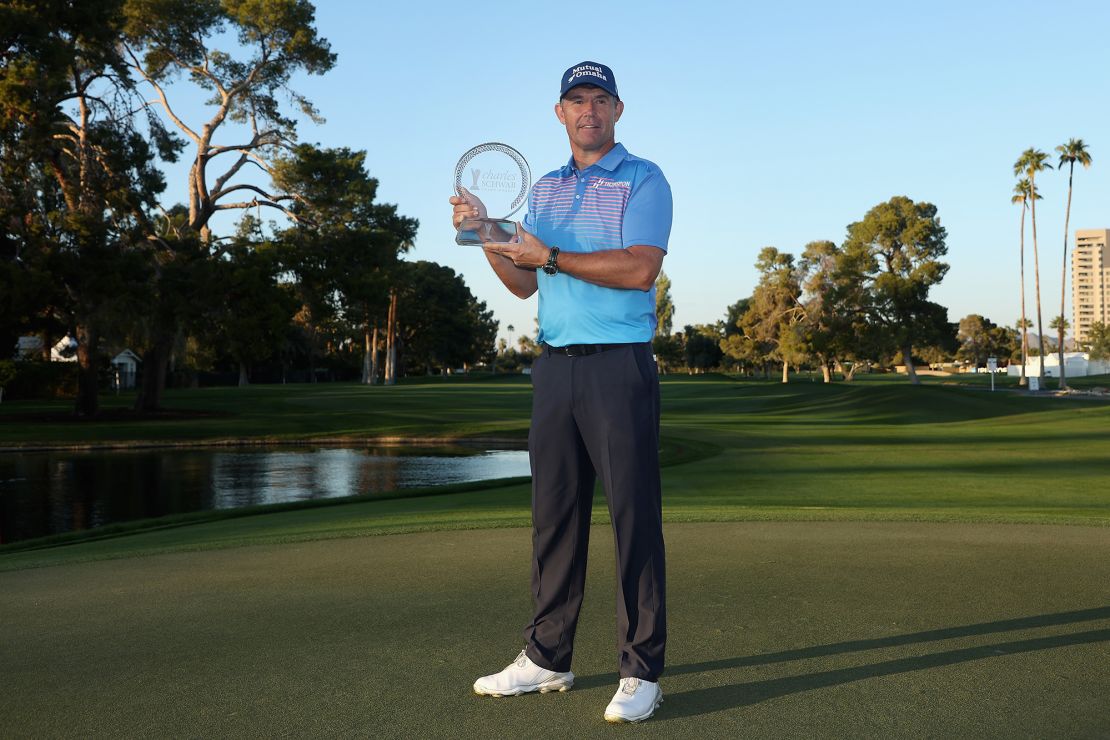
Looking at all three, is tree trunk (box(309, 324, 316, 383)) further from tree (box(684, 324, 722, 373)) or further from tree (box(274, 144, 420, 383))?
tree (box(684, 324, 722, 373))

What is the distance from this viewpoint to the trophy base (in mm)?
3709

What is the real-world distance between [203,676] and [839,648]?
254 centimetres

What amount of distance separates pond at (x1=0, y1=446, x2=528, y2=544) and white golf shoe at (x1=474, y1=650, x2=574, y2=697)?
10221 millimetres

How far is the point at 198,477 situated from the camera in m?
20.0

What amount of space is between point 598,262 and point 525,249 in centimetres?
27

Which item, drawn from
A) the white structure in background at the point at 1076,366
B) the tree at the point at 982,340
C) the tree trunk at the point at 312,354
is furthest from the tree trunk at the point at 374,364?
the tree at the point at 982,340

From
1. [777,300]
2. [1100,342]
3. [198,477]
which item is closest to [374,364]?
[777,300]

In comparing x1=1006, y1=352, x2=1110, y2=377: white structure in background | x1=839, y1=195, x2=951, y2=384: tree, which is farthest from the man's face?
x1=1006, y1=352, x2=1110, y2=377: white structure in background

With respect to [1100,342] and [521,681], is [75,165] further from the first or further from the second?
[1100,342]

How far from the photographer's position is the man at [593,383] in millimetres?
3691

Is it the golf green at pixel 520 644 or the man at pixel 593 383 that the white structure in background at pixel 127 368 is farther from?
the man at pixel 593 383

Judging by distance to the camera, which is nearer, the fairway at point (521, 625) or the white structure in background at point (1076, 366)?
the fairway at point (521, 625)

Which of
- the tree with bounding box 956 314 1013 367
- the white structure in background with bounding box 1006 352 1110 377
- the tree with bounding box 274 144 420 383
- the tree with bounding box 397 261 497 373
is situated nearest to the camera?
the tree with bounding box 274 144 420 383

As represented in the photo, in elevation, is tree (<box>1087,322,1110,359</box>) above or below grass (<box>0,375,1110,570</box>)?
above
